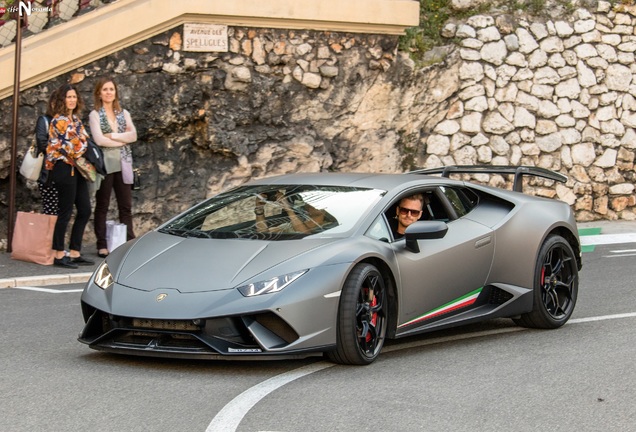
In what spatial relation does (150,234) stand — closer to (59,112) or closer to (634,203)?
(59,112)

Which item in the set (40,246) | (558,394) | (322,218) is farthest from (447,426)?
(40,246)

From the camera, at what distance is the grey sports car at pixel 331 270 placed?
7.18 m

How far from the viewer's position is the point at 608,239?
55.6 ft

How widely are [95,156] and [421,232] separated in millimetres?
6120

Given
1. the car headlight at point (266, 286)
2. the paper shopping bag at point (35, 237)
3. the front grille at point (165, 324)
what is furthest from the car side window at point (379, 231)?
the paper shopping bag at point (35, 237)

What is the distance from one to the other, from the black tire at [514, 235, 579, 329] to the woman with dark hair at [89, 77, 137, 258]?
5.99m

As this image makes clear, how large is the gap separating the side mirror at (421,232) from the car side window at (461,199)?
915 millimetres

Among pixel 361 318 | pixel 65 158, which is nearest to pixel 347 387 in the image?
pixel 361 318

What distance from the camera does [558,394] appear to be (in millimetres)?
6910

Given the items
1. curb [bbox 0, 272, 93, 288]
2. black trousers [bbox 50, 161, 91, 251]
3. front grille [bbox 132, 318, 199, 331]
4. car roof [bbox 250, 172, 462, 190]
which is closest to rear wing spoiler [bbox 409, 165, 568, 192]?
car roof [bbox 250, 172, 462, 190]

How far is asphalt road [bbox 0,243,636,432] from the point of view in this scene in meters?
6.16

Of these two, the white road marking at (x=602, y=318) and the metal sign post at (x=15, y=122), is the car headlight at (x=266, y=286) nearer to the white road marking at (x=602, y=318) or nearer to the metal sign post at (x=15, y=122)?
the white road marking at (x=602, y=318)

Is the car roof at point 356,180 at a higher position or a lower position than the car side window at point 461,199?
higher

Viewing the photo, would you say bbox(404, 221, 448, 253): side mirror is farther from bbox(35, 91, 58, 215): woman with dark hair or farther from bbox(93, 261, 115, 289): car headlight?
bbox(35, 91, 58, 215): woman with dark hair
